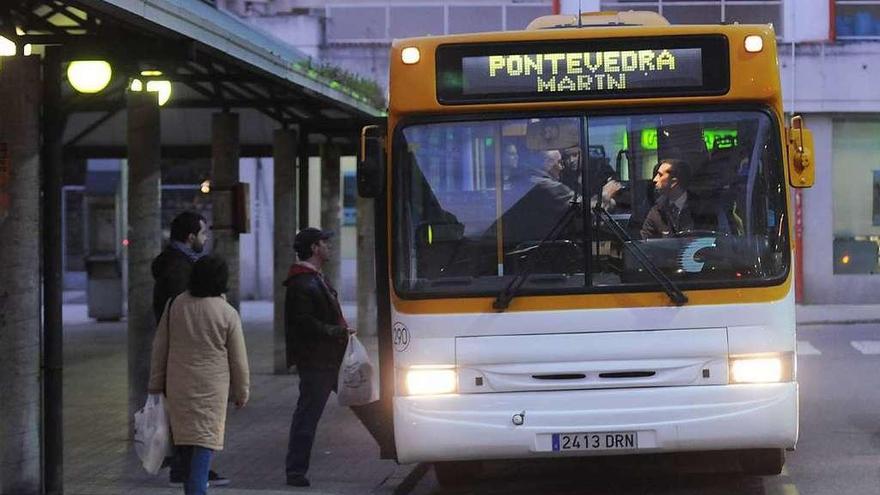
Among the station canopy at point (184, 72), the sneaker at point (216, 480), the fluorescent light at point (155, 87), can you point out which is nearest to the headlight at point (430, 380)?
the sneaker at point (216, 480)

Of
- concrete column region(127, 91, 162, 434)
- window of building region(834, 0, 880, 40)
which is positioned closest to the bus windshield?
concrete column region(127, 91, 162, 434)

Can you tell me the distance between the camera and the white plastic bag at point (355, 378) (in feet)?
30.7

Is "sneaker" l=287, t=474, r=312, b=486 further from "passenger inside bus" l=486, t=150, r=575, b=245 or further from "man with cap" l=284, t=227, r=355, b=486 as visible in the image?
"passenger inside bus" l=486, t=150, r=575, b=245

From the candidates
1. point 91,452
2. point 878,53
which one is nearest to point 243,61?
point 91,452

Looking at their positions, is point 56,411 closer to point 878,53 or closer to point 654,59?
point 654,59

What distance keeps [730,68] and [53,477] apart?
5040 millimetres

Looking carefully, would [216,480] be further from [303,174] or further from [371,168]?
[303,174]

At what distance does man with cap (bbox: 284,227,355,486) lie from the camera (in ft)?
31.0

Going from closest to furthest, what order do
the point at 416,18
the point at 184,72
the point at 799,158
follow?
the point at 799,158
the point at 184,72
the point at 416,18

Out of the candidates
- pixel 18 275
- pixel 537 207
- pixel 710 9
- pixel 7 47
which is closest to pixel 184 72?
pixel 7 47

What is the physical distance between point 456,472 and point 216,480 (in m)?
1.70

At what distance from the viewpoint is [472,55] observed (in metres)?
8.55

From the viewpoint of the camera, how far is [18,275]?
345 inches

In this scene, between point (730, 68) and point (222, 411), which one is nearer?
point (222, 411)
